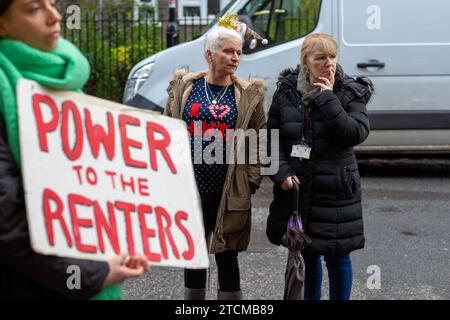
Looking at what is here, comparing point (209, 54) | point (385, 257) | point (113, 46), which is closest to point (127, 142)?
point (209, 54)

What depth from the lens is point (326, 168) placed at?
3.84 m

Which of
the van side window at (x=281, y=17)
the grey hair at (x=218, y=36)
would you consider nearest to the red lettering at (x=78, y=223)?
the grey hair at (x=218, y=36)

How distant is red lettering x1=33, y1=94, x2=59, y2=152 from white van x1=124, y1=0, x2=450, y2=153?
620 centimetres

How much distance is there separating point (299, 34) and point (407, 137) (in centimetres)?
160

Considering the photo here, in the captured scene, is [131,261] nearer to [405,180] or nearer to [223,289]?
[223,289]

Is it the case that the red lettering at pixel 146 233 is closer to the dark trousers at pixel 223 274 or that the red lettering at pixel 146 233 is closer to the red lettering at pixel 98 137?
the red lettering at pixel 98 137

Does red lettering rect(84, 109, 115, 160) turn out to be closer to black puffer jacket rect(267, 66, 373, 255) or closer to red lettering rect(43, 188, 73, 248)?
red lettering rect(43, 188, 73, 248)

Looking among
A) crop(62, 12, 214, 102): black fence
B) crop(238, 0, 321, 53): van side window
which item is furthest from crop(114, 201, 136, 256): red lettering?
crop(62, 12, 214, 102): black fence

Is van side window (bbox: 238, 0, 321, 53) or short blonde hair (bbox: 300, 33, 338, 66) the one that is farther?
van side window (bbox: 238, 0, 321, 53)

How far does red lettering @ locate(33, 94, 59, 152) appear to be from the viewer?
1848 mm

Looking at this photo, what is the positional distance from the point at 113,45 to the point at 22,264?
1020 cm

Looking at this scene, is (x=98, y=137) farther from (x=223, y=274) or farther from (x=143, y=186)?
(x=223, y=274)

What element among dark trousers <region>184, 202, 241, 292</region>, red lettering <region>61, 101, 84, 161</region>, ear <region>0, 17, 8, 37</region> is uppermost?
ear <region>0, 17, 8, 37</region>

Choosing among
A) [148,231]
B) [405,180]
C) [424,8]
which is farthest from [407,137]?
[148,231]
